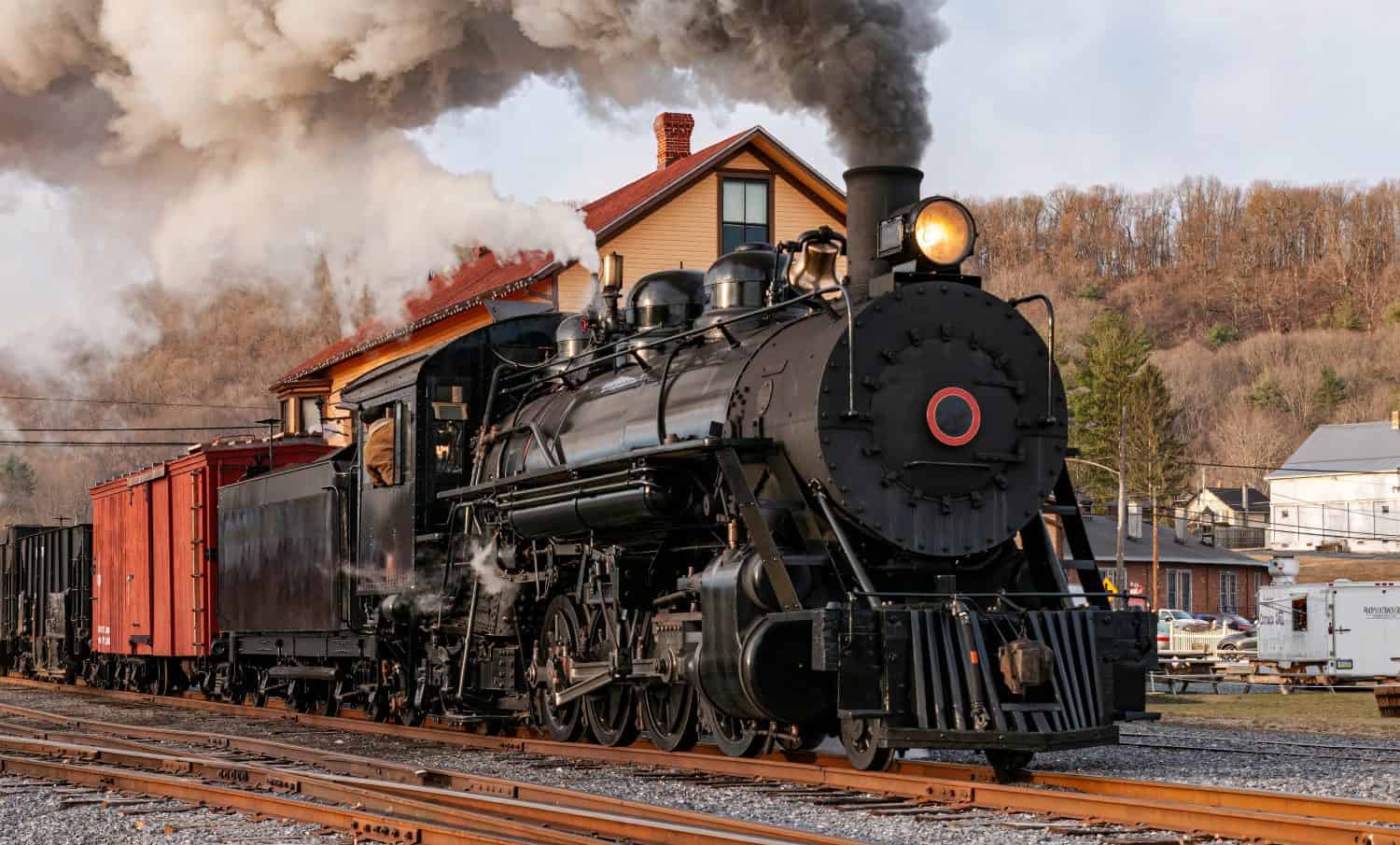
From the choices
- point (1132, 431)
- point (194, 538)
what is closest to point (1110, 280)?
point (1132, 431)

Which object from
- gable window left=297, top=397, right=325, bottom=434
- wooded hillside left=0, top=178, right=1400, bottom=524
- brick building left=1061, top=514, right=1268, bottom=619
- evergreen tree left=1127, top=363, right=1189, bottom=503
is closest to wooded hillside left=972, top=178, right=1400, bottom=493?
wooded hillside left=0, top=178, right=1400, bottom=524

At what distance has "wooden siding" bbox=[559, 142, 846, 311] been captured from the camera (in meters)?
32.2

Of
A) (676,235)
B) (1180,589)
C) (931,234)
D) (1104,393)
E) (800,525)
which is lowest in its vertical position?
(1180,589)

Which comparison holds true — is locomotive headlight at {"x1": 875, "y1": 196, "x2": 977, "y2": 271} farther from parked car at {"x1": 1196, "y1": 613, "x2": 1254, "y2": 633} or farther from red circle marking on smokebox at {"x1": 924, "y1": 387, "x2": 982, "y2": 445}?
parked car at {"x1": 1196, "y1": 613, "x2": 1254, "y2": 633}

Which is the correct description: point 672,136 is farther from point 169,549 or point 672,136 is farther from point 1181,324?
point 1181,324

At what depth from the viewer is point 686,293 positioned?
42.0ft

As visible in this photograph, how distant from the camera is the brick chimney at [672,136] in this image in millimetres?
35719

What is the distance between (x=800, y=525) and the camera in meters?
10.2

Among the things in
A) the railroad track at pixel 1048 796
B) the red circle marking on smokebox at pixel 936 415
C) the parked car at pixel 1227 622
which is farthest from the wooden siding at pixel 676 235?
the red circle marking on smokebox at pixel 936 415

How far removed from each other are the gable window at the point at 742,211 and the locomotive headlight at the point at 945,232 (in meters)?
22.5

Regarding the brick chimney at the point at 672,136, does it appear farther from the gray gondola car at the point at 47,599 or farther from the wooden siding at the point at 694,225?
the gray gondola car at the point at 47,599

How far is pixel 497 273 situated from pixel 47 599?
10654 millimetres

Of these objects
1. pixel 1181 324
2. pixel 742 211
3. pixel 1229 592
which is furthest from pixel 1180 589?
pixel 1181 324

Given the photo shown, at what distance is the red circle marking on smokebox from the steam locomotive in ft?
0.04
